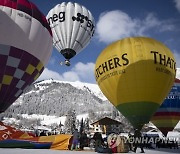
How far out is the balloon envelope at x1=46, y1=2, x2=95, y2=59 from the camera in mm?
25875

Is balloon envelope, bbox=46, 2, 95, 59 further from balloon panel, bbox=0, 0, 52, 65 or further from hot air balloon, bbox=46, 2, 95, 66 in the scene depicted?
balloon panel, bbox=0, 0, 52, 65

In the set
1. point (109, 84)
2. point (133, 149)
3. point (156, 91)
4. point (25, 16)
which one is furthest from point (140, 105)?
point (25, 16)

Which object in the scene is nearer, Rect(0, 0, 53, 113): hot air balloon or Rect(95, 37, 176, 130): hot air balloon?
Rect(0, 0, 53, 113): hot air balloon

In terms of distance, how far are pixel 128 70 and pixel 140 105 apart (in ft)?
7.97

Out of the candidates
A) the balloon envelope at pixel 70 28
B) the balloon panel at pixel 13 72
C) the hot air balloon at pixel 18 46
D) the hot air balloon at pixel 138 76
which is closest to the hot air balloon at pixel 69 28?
the balloon envelope at pixel 70 28

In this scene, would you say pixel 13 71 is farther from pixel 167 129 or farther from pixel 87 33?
pixel 167 129

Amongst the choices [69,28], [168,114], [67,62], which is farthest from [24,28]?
[168,114]

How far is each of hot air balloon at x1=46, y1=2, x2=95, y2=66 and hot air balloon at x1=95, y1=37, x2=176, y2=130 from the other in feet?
20.3

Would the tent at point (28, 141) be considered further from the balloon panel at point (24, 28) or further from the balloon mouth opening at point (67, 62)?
the balloon mouth opening at point (67, 62)

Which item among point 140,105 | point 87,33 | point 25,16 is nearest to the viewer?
point 25,16

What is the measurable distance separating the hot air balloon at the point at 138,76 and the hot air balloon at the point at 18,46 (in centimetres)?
531

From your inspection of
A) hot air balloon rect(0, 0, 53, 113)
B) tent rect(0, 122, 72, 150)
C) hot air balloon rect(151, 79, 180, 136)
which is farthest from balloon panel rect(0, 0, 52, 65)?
hot air balloon rect(151, 79, 180, 136)

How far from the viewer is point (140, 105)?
61.9ft

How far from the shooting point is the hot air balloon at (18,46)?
50.6ft
